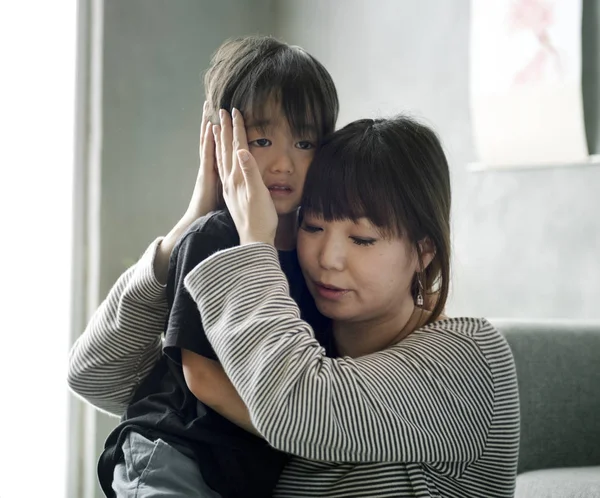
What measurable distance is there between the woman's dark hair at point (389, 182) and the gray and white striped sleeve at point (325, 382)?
167 millimetres

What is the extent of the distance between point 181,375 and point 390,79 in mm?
1999

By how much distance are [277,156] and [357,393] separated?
41 cm

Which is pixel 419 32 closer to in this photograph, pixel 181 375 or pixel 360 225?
pixel 360 225

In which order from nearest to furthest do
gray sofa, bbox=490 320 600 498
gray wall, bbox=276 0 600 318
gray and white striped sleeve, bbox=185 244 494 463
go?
gray and white striped sleeve, bbox=185 244 494 463 → gray sofa, bbox=490 320 600 498 → gray wall, bbox=276 0 600 318

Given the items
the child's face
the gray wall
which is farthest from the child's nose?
the gray wall

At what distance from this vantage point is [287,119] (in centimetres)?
125

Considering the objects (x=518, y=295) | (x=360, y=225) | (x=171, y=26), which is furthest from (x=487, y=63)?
(x=360, y=225)

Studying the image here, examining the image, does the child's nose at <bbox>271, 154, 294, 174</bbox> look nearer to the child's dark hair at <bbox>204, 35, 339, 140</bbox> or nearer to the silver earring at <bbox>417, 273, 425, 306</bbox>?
the child's dark hair at <bbox>204, 35, 339, 140</bbox>

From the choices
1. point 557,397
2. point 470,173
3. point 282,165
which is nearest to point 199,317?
point 282,165

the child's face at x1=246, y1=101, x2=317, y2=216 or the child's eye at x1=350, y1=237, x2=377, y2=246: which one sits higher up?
the child's face at x1=246, y1=101, x2=317, y2=216

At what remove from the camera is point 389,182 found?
3.85 ft

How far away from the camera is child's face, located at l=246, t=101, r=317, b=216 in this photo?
1.24 metres

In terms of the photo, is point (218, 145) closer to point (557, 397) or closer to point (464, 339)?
point (464, 339)

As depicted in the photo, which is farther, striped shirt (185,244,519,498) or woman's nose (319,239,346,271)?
woman's nose (319,239,346,271)
